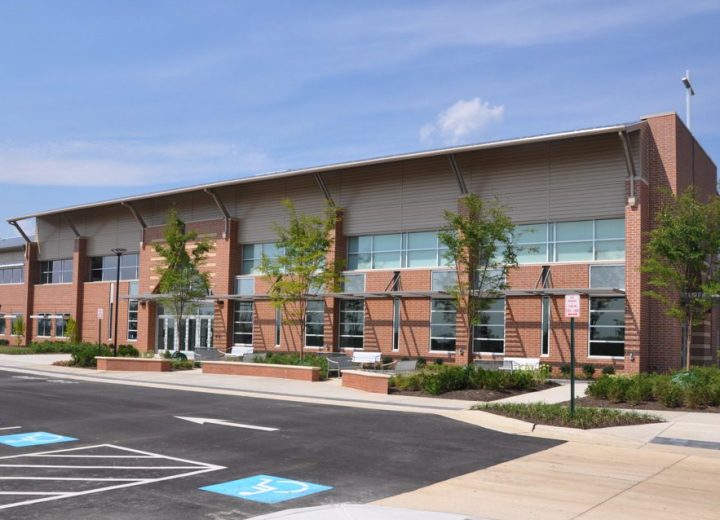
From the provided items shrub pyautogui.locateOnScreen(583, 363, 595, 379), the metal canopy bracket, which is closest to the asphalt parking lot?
shrub pyautogui.locateOnScreen(583, 363, 595, 379)

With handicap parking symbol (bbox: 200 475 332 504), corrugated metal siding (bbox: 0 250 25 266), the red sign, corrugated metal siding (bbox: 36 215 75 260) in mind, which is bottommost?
handicap parking symbol (bbox: 200 475 332 504)

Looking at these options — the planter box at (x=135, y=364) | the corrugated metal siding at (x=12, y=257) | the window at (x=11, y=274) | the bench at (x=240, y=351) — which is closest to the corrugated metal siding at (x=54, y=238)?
the corrugated metal siding at (x=12, y=257)

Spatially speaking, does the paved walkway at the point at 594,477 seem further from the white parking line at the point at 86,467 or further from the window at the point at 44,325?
the window at the point at 44,325

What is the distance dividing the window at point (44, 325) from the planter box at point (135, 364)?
75.7ft

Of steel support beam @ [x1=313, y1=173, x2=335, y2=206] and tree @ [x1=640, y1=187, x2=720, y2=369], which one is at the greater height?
steel support beam @ [x1=313, y1=173, x2=335, y2=206]

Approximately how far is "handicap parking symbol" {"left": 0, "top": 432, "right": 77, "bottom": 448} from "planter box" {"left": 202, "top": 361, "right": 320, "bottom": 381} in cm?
1311

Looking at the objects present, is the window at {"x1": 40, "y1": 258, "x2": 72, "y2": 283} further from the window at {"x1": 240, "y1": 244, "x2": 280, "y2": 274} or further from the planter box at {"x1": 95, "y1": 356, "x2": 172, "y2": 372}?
the planter box at {"x1": 95, "y1": 356, "x2": 172, "y2": 372}

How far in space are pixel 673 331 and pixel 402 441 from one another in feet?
57.9

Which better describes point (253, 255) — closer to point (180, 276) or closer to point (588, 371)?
point (180, 276)

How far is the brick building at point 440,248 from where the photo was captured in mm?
28125

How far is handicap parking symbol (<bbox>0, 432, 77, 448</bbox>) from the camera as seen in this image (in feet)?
42.3

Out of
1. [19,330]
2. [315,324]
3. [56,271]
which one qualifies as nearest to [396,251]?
[315,324]

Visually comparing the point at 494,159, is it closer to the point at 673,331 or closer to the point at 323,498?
the point at 673,331

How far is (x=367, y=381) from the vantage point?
22.9m
